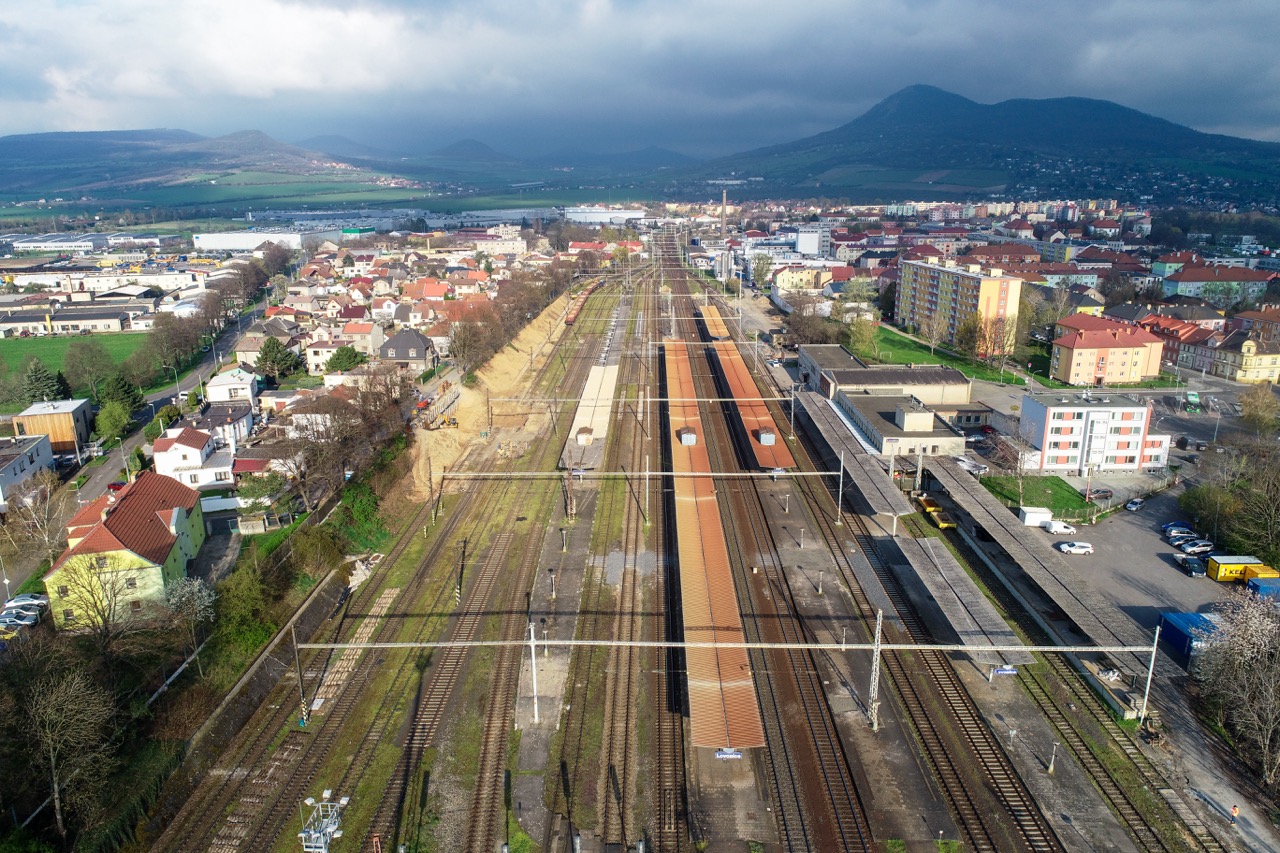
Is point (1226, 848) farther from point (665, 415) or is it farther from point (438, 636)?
point (665, 415)

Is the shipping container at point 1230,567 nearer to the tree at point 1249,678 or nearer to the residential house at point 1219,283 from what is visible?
the tree at point 1249,678

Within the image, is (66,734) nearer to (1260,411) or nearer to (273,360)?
(273,360)

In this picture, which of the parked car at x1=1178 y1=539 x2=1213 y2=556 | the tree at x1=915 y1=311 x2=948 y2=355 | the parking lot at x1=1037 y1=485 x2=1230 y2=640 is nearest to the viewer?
the parking lot at x1=1037 y1=485 x2=1230 y2=640

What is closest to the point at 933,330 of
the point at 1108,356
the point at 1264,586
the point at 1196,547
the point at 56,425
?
the point at 1108,356

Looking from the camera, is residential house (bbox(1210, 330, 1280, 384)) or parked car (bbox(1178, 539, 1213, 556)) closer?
parked car (bbox(1178, 539, 1213, 556))

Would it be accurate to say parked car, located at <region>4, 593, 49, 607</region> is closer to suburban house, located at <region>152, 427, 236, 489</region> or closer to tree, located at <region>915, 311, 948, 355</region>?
suburban house, located at <region>152, 427, 236, 489</region>

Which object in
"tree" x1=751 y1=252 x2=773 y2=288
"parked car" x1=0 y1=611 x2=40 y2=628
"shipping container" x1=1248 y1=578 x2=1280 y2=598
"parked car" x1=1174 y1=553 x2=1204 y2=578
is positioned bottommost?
"parked car" x1=1174 y1=553 x2=1204 y2=578

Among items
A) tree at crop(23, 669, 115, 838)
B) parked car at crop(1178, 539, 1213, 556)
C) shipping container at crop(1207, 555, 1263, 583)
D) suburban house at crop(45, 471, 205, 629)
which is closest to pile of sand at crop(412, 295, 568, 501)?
suburban house at crop(45, 471, 205, 629)
